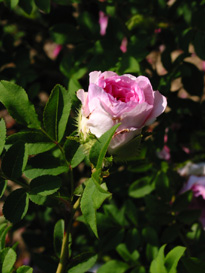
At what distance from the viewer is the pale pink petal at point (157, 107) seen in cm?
94

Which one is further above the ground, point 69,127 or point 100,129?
point 100,129

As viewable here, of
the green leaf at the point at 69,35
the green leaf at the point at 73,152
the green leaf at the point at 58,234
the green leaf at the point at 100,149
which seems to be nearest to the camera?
the green leaf at the point at 100,149

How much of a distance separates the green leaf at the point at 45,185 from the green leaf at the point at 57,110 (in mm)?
132

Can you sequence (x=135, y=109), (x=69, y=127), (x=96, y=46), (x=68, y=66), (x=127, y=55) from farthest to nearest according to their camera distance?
(x=68, y=66)
(x=96, y=46)
(x=127, y=55)
(x=69, y=127)
(x=135, y=109)

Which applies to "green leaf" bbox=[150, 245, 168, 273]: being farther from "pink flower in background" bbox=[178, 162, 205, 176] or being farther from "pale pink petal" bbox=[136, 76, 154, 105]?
"pink flower in background" bbox=[178, 162, 205, 176]

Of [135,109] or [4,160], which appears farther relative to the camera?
[4,160]

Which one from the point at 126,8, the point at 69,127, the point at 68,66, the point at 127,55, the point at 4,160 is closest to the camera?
the point at 4,160

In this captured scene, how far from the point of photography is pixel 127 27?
5.32 feet

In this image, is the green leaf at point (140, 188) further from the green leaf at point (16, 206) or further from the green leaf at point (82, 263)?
the green leaf at point (16, 206)

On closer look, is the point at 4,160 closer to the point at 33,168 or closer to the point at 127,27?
the point at 33,168

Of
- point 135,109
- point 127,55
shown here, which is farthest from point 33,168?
point 127,55

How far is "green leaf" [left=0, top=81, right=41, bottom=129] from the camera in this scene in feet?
3.17

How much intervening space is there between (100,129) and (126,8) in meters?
1.00

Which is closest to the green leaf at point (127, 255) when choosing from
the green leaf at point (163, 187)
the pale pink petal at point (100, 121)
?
the green leaf at point (163, 187)
